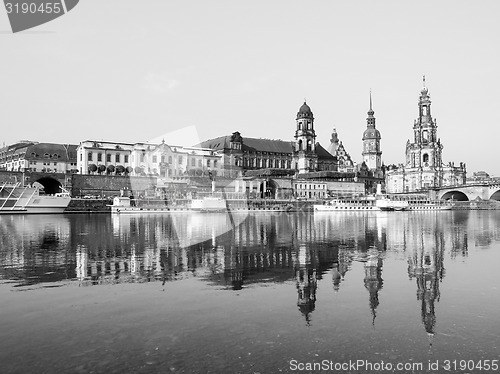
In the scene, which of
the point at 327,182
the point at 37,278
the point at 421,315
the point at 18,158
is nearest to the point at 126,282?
the point at 37,278

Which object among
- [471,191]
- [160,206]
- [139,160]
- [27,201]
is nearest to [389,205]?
[471,191]

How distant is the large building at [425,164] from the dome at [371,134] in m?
12.9

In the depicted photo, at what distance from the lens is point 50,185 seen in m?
87.8

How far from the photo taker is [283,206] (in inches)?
3543

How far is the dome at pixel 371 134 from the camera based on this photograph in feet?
479

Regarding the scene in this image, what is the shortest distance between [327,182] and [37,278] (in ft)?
344

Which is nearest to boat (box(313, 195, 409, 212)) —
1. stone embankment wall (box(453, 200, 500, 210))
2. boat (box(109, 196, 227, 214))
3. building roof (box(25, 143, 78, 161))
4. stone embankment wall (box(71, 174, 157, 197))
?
boat (box(109, 196, 227, 214))

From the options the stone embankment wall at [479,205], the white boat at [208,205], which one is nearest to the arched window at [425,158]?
the stone embankment wall at [479,205]

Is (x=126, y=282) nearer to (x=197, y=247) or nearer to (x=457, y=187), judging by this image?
(x=197, y=247)

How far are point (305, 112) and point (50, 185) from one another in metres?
65.3

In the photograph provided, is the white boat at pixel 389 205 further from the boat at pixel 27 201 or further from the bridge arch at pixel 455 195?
the boat at pixel 27 201

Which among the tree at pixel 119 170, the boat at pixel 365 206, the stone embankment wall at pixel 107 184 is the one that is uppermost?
the tree at pixel 119 170

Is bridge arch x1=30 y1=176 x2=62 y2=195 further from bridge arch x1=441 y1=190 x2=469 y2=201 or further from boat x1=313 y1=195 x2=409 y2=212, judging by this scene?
bridge arch x1=441 y1=190 x2=469 y2=201

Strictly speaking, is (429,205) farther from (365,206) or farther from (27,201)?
(27,201)
